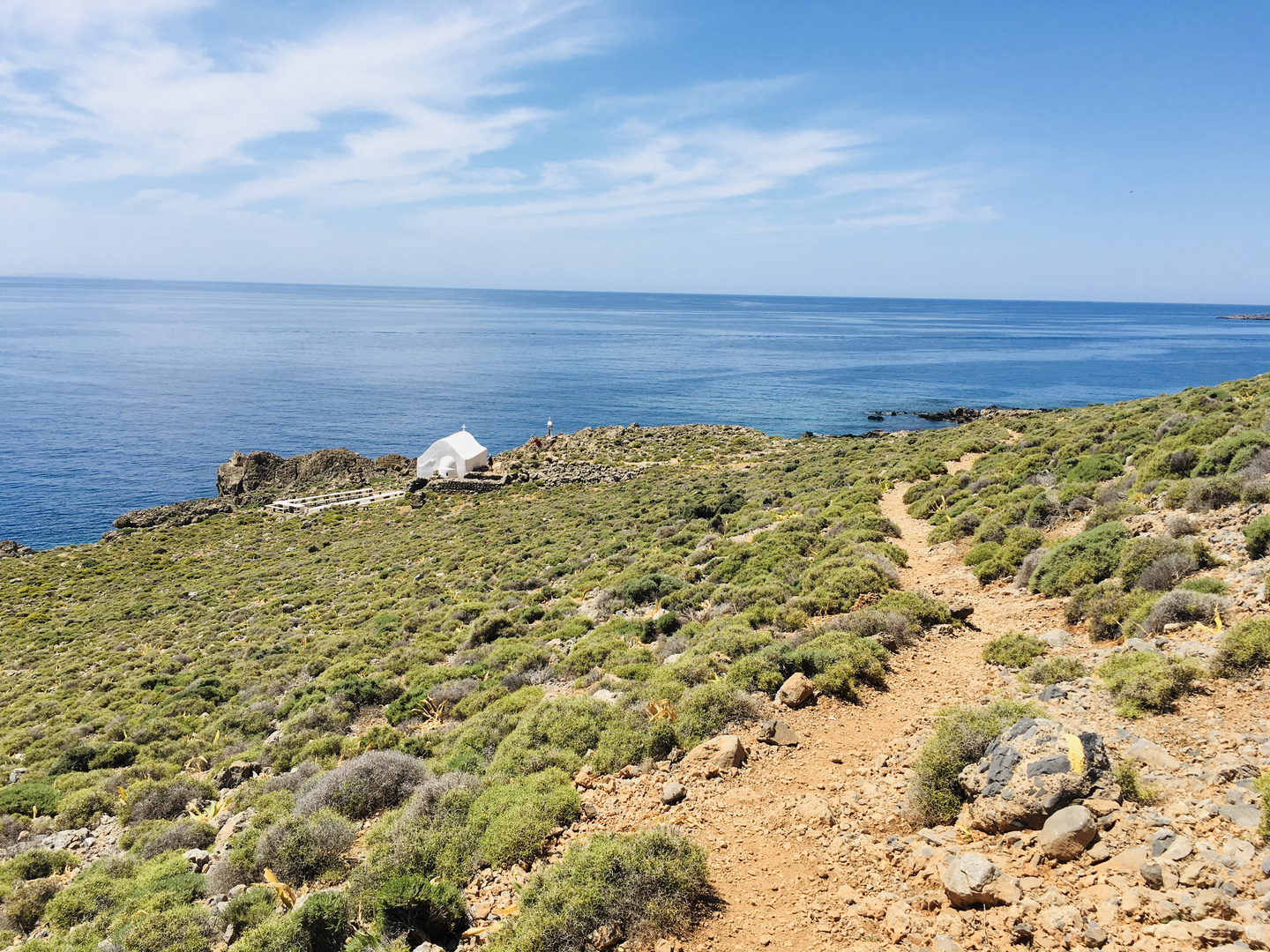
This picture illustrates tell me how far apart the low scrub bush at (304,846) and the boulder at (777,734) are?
204 inches

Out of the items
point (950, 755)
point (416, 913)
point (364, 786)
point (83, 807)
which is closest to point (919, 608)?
point (950, 755)

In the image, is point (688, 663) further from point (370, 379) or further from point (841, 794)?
point (370, 379)

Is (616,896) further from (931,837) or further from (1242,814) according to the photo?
(1242,814)

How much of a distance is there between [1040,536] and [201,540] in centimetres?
4333

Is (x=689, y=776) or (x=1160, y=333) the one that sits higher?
(x=1160, y=333)

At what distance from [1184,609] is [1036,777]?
186 inches

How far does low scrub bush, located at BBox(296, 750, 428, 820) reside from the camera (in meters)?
8.52

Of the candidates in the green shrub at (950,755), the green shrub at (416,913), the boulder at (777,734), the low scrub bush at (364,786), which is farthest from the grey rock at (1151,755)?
the low scrub bush at (364,786)

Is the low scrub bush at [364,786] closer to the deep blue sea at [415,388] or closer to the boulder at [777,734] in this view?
the boulder at [777,734]

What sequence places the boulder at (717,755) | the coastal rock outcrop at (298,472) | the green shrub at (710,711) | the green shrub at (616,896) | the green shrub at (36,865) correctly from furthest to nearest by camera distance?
1. the coastal rock outcrop at (298,472)
2. the green shrub at (36,865)
3. the green shrub at (710,711)
4. the boulder at (717,755)
5. the green shrub at (616,896)

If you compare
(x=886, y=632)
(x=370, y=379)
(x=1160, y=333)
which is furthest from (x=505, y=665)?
(x=1160, y=333)

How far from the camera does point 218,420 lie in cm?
7081

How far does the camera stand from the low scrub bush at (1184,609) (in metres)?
8.23

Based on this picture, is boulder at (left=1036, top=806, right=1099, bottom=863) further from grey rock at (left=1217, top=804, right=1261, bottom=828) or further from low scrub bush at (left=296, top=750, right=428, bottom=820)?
low scrub bush at (left=296, top=750, right=428, bottom=820)
